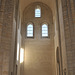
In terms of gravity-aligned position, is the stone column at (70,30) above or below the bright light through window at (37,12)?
below

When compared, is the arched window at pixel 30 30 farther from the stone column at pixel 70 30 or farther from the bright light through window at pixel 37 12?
the stone column at pixel 70 30

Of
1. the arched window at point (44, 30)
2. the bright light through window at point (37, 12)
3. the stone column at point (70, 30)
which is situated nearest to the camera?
the stone column at point (70, 30)

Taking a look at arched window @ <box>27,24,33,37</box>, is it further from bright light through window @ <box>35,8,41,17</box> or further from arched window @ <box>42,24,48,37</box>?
bright light through window @ <box>35,8,41,17</box>

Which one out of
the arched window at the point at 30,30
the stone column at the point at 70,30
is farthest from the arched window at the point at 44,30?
the stone column at the point at 70,30

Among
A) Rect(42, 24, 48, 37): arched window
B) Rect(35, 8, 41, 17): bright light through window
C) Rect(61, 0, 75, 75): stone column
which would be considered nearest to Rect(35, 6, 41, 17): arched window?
Rect(35, 8, 41, 17): bright light through window

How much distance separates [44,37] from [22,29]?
288 centimetres

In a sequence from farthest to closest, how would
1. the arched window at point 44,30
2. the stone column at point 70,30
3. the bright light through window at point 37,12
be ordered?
1. the bright light through window at point 37,12
2. the arched window at point 44,30
3. the stone column at point 70,30

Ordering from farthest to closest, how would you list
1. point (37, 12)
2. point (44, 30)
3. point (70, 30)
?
1. point (37, 12)
2. point (44, 30)
3. point (70, 30)

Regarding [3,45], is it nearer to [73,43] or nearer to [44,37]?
[73,43]

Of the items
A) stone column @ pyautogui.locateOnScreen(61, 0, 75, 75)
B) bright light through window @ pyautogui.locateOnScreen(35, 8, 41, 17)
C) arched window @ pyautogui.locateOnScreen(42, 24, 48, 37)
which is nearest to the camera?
stone column @ pyautogui.locateOnScreen(61, 0, 75, 75)

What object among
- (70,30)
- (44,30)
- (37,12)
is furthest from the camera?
(37,12)

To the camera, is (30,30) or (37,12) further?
(37,12)

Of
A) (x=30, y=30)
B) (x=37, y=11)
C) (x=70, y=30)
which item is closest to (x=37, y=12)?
(x=37, y=11)

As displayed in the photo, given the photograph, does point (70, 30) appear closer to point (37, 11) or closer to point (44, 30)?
point (44, 30)
